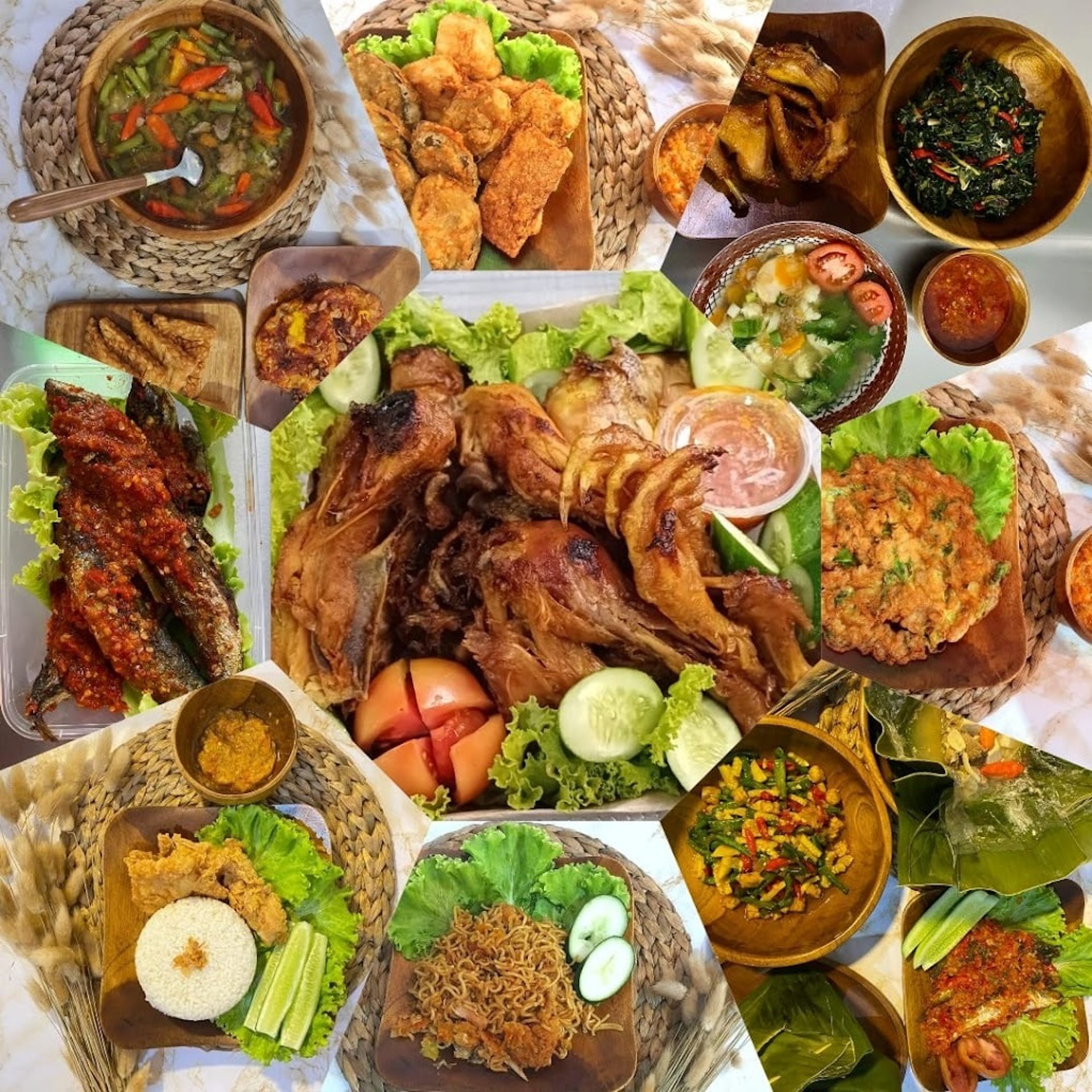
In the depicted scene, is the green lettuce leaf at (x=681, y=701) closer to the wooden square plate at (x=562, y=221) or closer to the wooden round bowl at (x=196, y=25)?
the wooden square plate at (x=562, y=221)

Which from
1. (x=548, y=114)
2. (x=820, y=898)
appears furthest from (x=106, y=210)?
(x=820, y=898)

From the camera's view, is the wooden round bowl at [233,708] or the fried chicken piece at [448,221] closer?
→ the fried chicken piece at [448,221]

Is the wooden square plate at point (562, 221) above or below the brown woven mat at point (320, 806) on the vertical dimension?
above

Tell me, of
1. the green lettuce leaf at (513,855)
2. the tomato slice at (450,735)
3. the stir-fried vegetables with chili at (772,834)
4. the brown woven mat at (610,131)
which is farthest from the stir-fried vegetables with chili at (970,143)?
the green lettuce leaf at (513,855)

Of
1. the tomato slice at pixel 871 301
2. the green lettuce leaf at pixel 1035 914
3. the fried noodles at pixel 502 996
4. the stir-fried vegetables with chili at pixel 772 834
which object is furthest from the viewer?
the green lettuce leaf at pixel 1035 914

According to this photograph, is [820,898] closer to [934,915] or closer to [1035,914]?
[934,915]

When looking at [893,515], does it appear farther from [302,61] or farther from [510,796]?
[302,61]

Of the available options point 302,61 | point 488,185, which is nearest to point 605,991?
point 488,185

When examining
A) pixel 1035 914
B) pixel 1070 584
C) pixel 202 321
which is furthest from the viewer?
pixel 1035 914
